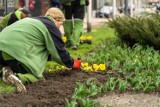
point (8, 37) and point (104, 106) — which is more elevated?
point (8, 37)

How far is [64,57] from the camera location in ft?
20.4

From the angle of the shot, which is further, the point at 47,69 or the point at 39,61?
the point at 47,69

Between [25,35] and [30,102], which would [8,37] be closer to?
[25,35]

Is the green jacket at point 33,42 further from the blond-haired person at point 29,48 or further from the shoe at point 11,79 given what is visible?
the shoe at point 11,79

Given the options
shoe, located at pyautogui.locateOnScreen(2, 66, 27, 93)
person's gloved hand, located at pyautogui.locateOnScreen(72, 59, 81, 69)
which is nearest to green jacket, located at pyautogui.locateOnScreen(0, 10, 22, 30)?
person's gloved hand, located at pyautogui.locateOnScreen(72, 59, 81, 69)

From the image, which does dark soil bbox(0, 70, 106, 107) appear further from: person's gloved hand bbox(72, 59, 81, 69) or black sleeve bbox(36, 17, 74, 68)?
black sleeve bbox(36, 17, 74, 68)

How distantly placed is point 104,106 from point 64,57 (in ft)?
4.77

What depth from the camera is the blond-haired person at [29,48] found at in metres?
5.93

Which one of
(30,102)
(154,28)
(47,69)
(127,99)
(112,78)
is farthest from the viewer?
(154,28)

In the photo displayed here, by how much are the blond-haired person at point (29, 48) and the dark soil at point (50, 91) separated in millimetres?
221

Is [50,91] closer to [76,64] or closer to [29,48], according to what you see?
[29,48]

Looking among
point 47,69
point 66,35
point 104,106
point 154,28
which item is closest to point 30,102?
point 104,106

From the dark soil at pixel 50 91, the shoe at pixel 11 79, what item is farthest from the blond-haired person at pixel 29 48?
the dark soil at pixel 50 91

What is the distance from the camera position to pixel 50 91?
544 cm
